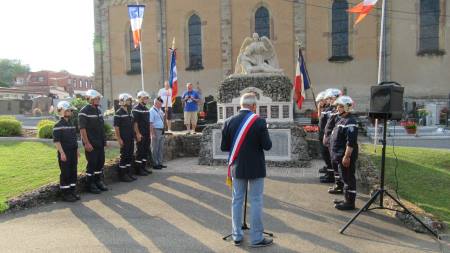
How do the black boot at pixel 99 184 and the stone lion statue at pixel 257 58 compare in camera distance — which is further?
the stone lion statue at pixel 257 58

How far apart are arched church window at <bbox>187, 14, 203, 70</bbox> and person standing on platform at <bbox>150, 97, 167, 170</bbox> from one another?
20.6 m

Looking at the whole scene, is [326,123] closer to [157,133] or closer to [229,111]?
[229,111]

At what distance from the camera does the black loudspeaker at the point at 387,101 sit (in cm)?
670

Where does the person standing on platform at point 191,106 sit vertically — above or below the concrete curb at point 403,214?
above

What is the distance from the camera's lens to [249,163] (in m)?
5.84

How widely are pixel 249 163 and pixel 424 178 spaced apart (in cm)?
566

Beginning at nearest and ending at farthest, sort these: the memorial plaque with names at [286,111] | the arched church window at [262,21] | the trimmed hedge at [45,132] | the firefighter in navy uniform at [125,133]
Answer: the firefighter in navy uniform at [125,133]
the memorial plaque with names at [286,111]
the trimmed hedge at [45,132]
the arched church window at [262,21]

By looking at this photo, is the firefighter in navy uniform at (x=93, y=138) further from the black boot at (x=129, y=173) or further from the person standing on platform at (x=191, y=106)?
the person standing on platform at (x=191, y=106)

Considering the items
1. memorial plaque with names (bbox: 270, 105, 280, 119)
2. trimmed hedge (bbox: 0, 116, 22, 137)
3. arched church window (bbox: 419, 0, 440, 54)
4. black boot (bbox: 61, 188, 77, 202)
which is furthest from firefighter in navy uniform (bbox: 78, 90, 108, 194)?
arched church window (bbox: 419, 0, 440, 54)

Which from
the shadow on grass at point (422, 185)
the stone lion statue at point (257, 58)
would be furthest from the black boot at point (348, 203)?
the stone lion statue at point (257, 58)

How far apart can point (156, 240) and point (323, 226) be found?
2.60m

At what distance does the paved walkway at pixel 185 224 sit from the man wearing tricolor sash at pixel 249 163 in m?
0.30

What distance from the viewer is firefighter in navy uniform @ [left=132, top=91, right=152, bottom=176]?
10.5 m

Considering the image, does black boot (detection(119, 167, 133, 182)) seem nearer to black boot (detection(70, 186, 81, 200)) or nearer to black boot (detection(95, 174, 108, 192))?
black boot (detection(95, 174, 108, 192))
